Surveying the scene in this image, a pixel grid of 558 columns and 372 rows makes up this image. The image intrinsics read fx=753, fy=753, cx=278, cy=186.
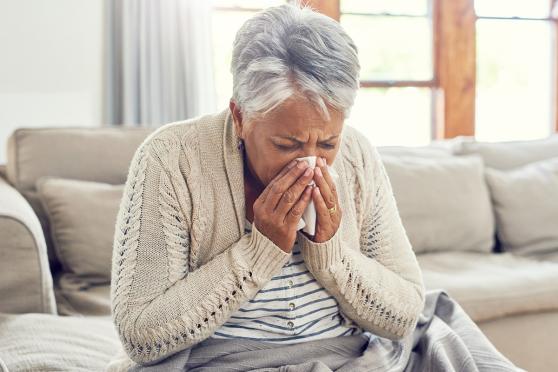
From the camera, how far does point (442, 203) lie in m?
2.45

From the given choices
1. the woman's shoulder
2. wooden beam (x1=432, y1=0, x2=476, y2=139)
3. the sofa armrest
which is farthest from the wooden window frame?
the woman's shoulder

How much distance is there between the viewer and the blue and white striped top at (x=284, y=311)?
50.6 inches

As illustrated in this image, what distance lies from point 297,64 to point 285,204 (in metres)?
0.22

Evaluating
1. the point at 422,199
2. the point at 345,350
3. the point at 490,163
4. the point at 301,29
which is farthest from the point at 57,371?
the point at 490,163

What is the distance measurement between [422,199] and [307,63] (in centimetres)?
138

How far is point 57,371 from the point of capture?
1.41 meters

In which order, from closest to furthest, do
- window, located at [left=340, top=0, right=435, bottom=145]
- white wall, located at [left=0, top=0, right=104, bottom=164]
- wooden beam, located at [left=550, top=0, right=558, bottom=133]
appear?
white wall, located at [left=0, top=0, right=104, bottom=164], window, located at [left=340, top=0, right=435, bottom=145], wooden beam, located at [left=550, top=0, right=558, bottom=133]

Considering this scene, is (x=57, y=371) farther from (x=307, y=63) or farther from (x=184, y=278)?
(x=307, y=63)

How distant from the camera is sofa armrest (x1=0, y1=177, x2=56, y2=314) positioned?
1682 millimetres

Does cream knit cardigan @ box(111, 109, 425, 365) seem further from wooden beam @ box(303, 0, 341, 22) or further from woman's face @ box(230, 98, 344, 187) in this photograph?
wooden beam @ box(303, 0, 341, 22)

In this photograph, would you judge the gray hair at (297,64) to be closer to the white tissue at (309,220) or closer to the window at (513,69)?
the white tissue at (309,220)

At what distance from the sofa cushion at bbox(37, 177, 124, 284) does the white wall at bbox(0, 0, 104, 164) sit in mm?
1085

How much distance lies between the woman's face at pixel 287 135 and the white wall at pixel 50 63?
80.2 inches

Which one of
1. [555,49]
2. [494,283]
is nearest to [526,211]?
[494,283]
